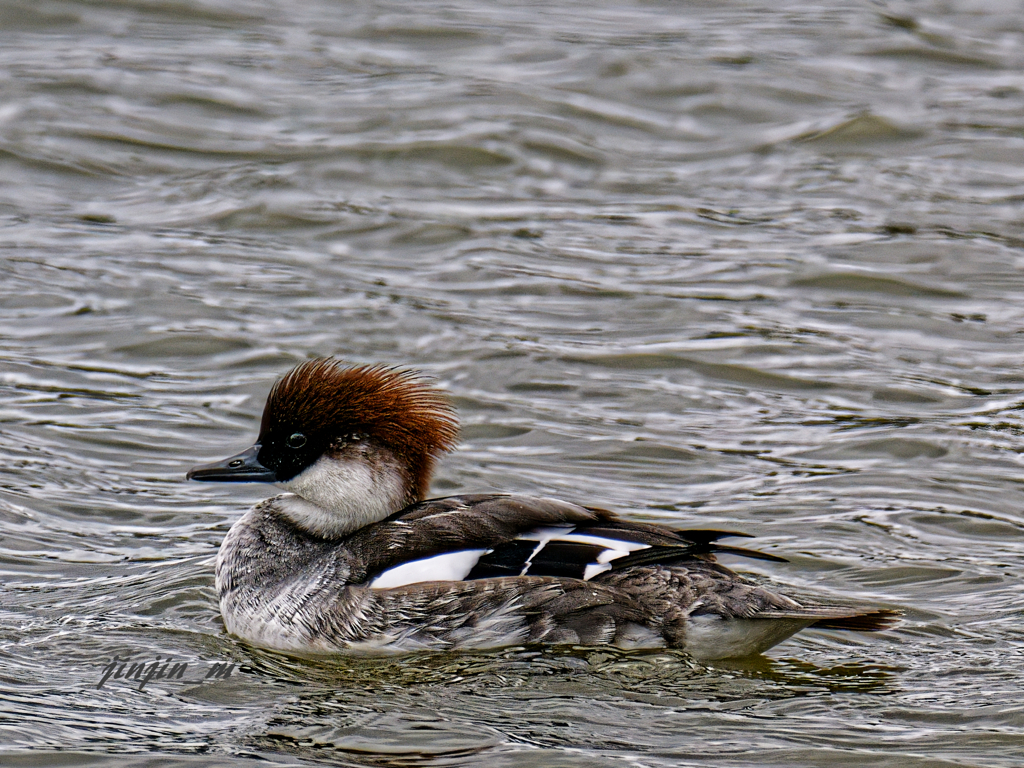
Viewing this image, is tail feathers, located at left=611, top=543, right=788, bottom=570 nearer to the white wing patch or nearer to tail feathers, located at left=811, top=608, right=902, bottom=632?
the white wing patch

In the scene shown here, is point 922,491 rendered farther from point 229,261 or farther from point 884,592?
point 229,261

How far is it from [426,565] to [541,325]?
416cm

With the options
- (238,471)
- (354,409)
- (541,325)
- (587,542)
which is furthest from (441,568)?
(541,325)

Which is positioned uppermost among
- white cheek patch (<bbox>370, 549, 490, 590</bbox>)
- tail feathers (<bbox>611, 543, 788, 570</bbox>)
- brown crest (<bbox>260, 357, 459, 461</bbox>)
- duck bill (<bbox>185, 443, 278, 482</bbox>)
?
brown crest (<bbox>260, 357, 459, 461</bbox>)

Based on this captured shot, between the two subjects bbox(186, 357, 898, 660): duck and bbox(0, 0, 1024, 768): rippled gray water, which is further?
bbox(186, 357, 898, 660): duck

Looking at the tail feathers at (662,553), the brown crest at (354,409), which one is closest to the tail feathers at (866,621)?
the tail feathers at (662,553)

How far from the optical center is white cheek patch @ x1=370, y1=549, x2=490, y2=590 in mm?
6352

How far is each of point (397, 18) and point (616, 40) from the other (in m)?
2.07

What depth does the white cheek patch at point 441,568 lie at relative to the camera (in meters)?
6.35

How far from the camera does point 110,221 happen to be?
11648 mm

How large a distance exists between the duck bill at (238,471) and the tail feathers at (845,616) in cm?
215

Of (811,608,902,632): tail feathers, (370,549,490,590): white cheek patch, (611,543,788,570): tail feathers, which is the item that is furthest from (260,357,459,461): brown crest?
(811,608,902,632): tail feathers

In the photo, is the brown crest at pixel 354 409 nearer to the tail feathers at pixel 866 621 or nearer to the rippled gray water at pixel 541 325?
the rippled gray water at pixel 541 325

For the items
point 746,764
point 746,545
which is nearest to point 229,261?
point 746,545
